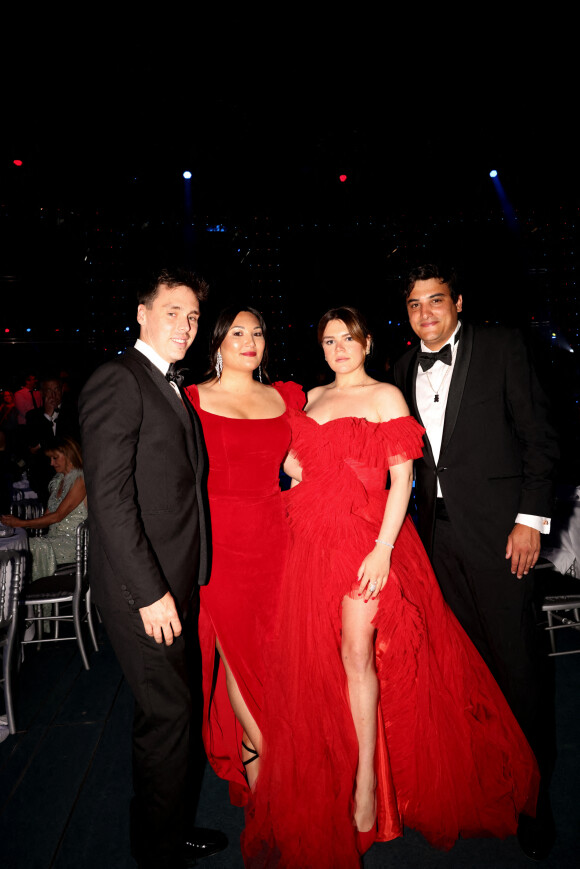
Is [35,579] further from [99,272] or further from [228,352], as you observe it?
[99,272]

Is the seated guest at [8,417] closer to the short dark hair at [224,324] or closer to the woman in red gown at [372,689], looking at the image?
the short dark hair at [224,324]

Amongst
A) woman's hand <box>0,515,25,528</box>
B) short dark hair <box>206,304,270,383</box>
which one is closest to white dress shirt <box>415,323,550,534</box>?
short dark hair <box>206,304,270,383</box>

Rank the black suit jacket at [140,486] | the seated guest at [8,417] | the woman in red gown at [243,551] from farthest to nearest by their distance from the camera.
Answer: the seated guest at [8,417] → the woman in red gown at [243,551] → the black suit jacket at [140,486]

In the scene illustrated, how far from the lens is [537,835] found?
69.3 inches

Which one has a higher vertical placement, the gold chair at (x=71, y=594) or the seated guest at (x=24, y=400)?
the seated guest at (x=24, y=400)

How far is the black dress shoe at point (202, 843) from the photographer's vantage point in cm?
185

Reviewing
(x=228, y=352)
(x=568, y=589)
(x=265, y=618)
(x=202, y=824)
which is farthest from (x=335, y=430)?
(x=568, y=589)

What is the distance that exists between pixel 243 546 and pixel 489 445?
112 cm

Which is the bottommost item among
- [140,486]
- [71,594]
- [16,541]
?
[71,594]

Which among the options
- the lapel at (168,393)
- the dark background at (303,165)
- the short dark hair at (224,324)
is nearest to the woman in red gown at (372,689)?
the lapel at (168,393)

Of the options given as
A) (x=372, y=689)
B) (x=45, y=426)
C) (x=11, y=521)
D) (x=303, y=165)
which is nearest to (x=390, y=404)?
(x=372, y=689)

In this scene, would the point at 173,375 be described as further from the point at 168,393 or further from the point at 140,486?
the point at 140,486

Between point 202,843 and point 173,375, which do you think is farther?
point 202,843

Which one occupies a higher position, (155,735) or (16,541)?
(16,541)
